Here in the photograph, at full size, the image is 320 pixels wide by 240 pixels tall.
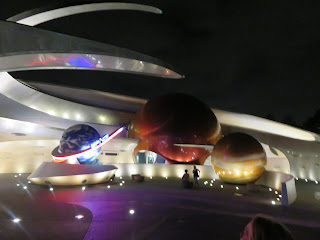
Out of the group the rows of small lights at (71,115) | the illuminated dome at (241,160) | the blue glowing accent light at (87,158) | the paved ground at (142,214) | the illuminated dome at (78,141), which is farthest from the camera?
the rows of small lights at (71,115)

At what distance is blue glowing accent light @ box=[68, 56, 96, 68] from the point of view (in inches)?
392

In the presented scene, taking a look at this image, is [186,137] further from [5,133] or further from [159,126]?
A: [5,133]

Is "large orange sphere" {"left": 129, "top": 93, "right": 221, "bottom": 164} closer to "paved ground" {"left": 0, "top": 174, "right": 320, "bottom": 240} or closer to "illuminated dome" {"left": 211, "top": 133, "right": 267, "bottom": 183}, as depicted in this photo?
"illuminated dome" {"left": 211, "top": 133, "right": 267, "bottom": 183}

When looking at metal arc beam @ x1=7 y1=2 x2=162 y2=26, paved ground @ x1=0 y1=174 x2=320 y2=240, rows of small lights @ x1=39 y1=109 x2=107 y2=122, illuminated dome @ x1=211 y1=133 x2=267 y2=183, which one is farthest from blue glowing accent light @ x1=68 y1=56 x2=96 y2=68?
rows of small lights @ x1=39 y1=109 x2=107 y2=122

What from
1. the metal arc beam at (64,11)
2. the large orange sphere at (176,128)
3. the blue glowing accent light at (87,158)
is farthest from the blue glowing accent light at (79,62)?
the large orange sphere at (176,128)

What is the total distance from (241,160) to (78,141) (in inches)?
432

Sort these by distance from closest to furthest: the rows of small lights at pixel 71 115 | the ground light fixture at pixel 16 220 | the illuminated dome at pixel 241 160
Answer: the ground light fixture at pixel 16 220 < the illuminated dome at pixel 241 160 < the rows of small lights at pixel 71 115

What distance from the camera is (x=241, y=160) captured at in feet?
55.2

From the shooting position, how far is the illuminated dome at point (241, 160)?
16781 mm

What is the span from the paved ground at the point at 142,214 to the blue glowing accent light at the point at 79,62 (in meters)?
5.63

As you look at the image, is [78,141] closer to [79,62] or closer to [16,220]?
[79,62]

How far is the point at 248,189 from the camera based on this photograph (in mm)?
14984

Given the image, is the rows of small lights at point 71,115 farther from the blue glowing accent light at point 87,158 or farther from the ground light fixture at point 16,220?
the ground light fixture at point 16,220

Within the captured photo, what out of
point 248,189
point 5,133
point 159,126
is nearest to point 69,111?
point 5,133
